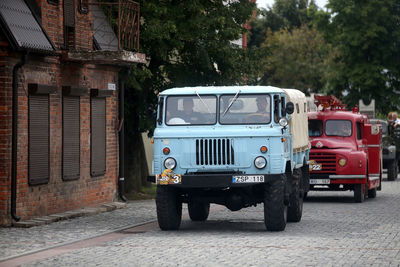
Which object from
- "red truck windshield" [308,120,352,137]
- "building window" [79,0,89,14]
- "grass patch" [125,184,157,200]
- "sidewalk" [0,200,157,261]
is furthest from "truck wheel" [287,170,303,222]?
"grass patch" [125,184,157,200]

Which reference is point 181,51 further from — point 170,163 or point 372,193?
point 170,163

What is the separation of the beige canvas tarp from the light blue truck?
2.10 ft

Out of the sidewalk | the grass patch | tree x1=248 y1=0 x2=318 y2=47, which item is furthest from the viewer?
tree x1=248 y1=0 x2=318 y2=47

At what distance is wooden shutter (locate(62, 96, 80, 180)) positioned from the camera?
20.1 metres

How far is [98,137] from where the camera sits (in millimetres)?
22125

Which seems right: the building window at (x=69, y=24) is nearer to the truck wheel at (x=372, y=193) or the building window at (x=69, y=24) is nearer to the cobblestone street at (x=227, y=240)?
the cobblestone street at (x=227, y=240)

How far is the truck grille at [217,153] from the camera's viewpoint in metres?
16.4

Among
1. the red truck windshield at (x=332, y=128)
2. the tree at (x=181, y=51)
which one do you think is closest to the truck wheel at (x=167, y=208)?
the tree at (x=181, y=51)

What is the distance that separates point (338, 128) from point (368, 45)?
103 ft

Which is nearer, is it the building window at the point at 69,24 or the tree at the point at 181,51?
the building window at the point at 69,24

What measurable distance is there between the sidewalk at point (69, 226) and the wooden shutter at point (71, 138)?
2.80 feet

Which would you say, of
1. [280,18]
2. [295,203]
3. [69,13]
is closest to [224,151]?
[295,203]

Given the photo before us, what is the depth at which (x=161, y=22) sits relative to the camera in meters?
24.9

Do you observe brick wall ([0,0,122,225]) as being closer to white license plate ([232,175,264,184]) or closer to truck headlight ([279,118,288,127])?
white license plate ([232,175,264,184])
